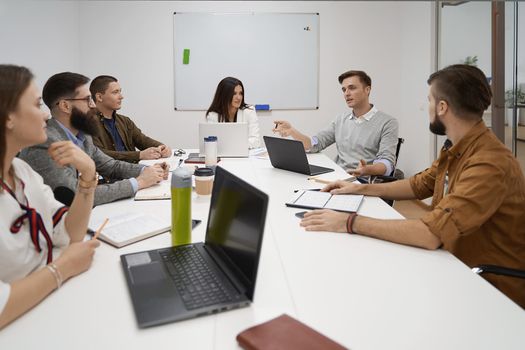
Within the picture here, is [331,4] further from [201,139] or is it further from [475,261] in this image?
[475,261]

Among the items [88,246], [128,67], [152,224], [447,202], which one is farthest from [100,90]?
[447,202]

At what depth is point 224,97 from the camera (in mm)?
3756

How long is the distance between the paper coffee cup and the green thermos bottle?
2.01 feet

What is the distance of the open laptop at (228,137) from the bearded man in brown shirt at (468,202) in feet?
4.93

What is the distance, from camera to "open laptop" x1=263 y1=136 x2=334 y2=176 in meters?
2.30

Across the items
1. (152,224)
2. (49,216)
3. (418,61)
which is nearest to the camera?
(49,216)

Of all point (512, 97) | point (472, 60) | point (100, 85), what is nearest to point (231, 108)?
point (100, 85)

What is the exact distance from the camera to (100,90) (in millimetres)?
3029

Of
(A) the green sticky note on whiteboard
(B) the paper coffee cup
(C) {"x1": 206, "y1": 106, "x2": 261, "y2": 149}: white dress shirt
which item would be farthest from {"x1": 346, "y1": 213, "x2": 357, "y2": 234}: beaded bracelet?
(A) the green sticky note on whiteboard

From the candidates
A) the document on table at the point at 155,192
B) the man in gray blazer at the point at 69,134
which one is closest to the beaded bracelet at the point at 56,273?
the man in gray blazer at the point at 69,134

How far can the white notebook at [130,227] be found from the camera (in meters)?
1.31

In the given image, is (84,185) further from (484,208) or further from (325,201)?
(484,208)

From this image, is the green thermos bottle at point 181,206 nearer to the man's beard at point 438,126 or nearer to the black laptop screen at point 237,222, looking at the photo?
the black laptop screen at point 237,222

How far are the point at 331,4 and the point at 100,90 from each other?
273cm
